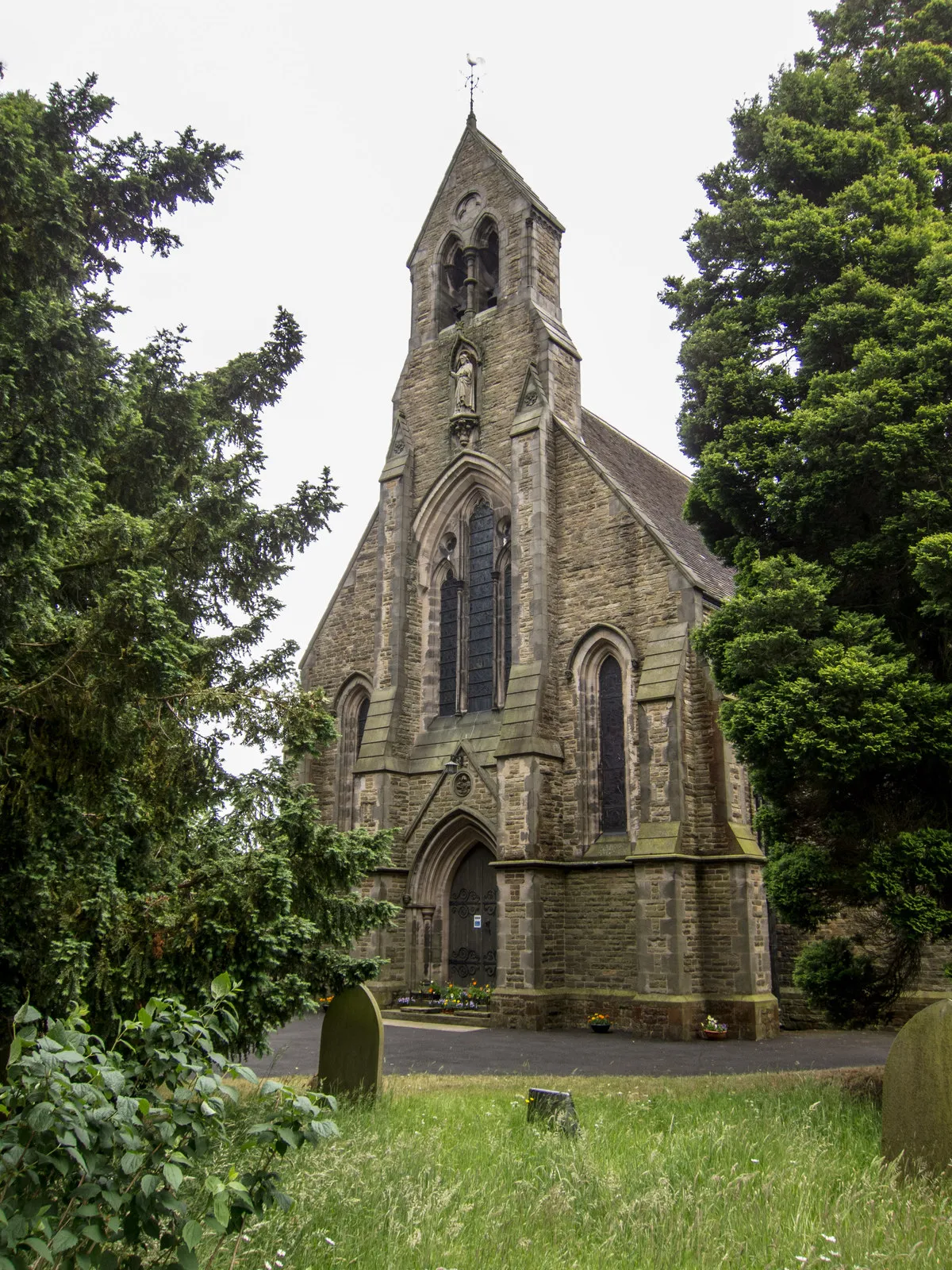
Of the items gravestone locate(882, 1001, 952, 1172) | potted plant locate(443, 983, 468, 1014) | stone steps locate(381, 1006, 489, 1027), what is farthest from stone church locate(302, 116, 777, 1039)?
gravestone locate(882, 1001, 952, 1172)

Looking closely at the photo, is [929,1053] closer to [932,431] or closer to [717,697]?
[932,431]

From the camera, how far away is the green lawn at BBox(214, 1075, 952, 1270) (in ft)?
14.8

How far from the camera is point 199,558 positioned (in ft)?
29.5

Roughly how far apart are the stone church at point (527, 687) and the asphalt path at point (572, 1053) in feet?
2.89

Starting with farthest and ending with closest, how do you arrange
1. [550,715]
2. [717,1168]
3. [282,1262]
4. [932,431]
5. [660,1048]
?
[550,715] → [660,1048] → [932,431] → [717,1168] → [282,1262]

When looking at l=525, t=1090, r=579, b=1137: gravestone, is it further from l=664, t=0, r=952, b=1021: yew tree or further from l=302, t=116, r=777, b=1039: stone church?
l=302, t=116, r=777, b=1039: stone church

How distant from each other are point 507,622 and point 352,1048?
12.2 m

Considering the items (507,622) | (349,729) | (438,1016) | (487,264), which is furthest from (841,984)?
(487,264)

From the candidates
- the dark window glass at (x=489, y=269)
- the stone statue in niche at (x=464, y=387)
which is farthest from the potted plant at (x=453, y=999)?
the dark window glass at (x=489, y=269)

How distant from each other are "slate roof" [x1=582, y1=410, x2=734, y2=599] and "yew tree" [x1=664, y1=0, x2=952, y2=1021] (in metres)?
5.63

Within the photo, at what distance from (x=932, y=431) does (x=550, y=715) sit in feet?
31.1

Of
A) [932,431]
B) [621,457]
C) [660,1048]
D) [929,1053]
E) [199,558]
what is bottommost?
[660,1048]

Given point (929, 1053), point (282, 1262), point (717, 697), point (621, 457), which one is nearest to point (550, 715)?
point (717, 697)

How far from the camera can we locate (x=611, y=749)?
17750 mm
